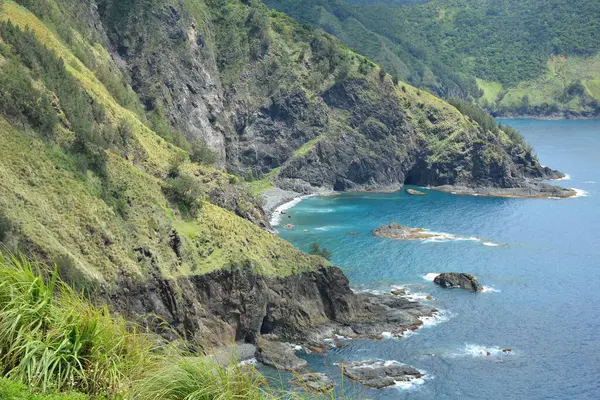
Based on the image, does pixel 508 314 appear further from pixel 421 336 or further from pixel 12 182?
pixel 12 182

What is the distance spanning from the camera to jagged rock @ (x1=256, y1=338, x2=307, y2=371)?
7625 cm

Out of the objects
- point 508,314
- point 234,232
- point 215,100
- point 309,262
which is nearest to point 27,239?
point 234,232

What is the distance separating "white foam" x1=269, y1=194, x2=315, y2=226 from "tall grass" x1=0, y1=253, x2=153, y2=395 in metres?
135

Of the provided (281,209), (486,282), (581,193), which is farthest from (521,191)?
(486,282)

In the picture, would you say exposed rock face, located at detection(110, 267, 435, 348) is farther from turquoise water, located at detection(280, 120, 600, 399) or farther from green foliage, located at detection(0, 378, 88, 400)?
green foliage, located at detection(0, 378, 88, 400)

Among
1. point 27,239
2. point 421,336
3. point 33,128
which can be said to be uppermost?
point 33,128

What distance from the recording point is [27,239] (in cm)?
6225

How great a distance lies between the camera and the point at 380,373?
74688 mm

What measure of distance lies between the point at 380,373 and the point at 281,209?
9580 cm

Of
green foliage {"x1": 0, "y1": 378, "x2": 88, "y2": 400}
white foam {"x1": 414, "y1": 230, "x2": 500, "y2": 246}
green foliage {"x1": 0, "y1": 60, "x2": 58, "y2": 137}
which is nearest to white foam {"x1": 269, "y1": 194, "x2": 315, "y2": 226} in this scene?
white foam {"x1": 414, "y1": 230, "x2": 500, "y2": 246}

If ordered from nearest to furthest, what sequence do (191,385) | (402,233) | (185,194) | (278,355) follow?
A: (191,385) < (278,355) < (185,194) < (402,233)

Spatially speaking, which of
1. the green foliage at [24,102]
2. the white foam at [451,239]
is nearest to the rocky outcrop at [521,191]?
the white foam at [451,239]

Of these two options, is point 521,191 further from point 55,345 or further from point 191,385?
point 55,345

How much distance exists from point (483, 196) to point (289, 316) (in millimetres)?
116396
